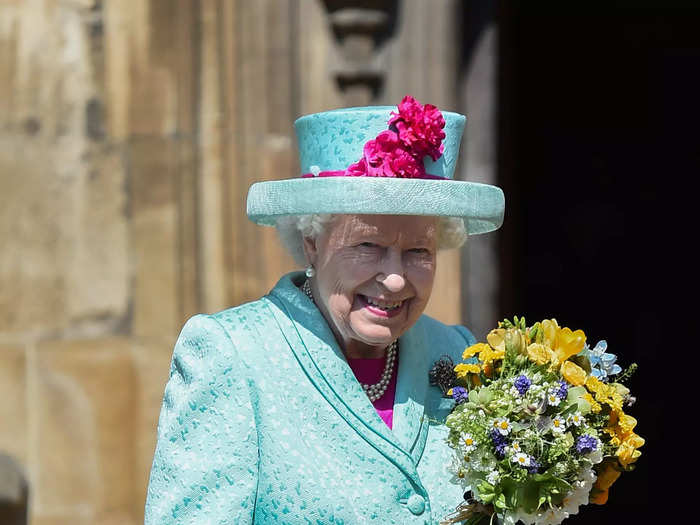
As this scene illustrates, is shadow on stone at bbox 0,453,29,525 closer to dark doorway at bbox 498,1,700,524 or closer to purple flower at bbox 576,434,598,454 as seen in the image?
purple flower at bbox 576,434,598,454

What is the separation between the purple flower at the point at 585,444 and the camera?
2.47 m

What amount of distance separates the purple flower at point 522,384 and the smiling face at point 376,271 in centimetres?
29

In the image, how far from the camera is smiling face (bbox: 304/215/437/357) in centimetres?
261

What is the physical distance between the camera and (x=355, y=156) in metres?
2.64

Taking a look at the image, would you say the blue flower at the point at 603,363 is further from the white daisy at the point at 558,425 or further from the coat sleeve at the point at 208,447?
the coat sleeve at the point at 208,447

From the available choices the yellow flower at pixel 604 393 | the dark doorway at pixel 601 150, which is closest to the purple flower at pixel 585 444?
the yellow flower at pixel 604 393

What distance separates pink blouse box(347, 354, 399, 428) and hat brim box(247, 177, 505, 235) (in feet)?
1.26

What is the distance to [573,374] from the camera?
100 inches

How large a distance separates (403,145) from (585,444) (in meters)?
0.70

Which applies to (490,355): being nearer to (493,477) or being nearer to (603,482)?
(493,477)

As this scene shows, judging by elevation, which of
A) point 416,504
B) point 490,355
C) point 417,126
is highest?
point 417,126

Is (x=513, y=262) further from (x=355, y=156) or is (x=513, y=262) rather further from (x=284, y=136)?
(x=355, y=156)

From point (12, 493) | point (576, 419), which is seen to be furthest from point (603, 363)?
point (12, 493)

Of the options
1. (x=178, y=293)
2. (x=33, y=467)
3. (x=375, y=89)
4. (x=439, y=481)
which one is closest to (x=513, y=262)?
(x=375, y=89)
